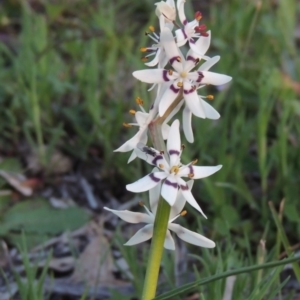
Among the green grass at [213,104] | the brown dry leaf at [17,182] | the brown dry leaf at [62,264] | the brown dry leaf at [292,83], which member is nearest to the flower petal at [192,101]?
the green grass at [213,104]

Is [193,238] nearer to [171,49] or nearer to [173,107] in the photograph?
[173,107]

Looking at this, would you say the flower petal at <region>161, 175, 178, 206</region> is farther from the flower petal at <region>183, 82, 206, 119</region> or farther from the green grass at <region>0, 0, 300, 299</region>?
the green grass at <region>0, 0, 300, 299</region>

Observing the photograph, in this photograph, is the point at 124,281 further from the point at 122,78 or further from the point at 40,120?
the point at 122,78

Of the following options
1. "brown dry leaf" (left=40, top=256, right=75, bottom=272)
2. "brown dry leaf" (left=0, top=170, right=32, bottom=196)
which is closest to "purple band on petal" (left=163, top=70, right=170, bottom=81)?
"brown dry leaf" (left=40, top=256, right=75, bottom=272)

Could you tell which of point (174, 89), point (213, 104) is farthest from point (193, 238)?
point (213, 104)

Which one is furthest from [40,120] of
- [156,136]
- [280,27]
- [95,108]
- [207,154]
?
[156,136]

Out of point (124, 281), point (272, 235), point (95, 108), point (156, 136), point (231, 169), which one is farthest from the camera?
point (95, 108)

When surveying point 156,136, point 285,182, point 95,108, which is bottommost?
point 285,182
